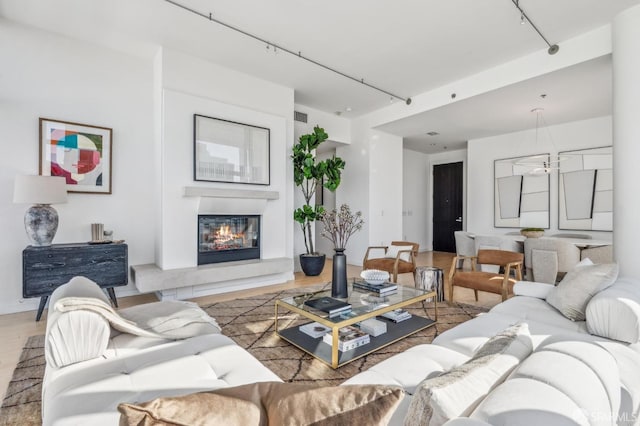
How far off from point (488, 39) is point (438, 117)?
2.04 metres

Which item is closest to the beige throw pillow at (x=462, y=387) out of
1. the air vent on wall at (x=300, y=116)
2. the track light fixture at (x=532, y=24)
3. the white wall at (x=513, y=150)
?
the track light fixture at (x=532, y=24)

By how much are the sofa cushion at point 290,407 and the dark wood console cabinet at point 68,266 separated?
3.55m

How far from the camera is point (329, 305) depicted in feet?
7.98

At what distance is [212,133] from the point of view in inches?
169

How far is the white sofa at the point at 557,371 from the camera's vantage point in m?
0.67

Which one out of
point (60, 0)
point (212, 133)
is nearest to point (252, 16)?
point (212, 133)

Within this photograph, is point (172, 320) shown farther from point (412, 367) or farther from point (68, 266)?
point (68, 266)

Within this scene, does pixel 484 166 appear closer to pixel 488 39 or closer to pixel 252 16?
pixel 488 39

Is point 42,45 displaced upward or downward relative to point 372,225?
upward

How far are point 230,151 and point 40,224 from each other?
222 centimetres

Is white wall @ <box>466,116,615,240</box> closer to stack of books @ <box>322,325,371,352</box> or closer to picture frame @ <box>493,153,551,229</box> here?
picture frame @ <box>493,153,551,229</box>

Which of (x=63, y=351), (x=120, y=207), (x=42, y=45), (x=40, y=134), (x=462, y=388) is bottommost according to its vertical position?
(x=63, y=351)

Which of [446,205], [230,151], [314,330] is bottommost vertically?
[314,330]

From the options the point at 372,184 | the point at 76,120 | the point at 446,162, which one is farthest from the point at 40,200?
the point at 446,162
